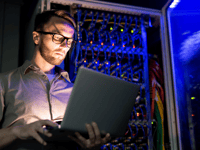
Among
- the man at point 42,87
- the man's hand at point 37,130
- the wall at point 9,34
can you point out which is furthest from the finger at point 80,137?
the wall at point 9,34

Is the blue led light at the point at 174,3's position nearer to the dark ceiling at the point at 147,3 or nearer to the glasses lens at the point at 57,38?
the dark ceiling at the point at 147,3

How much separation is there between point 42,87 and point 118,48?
0.90m

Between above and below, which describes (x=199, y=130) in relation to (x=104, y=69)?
below

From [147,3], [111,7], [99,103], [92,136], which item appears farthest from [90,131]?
[147,3]

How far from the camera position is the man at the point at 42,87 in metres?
1.28

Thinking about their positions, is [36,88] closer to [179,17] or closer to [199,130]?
[199,130]

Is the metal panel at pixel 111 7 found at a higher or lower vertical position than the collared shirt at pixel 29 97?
higher

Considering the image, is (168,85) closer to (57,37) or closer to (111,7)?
(111,7)

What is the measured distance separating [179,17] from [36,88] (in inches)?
58.0

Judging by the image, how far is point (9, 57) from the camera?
289 centimetres

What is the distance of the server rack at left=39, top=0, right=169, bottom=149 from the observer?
2.10 meters

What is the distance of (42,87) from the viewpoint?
5.39 feet

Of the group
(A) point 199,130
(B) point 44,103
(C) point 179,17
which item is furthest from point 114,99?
(C) point 179,17

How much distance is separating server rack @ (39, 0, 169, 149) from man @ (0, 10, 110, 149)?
0.26 m
